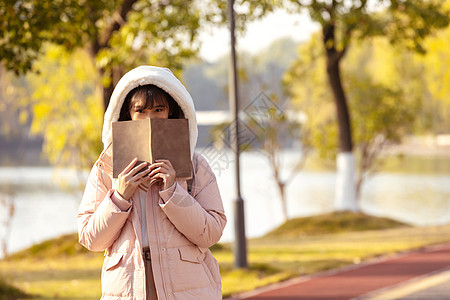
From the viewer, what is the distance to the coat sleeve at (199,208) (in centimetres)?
268

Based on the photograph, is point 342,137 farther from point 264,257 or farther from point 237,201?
point 237,201

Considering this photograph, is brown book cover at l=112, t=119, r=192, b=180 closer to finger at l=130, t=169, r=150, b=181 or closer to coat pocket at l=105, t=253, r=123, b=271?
finger at l=130, t=169, r=150, b=181

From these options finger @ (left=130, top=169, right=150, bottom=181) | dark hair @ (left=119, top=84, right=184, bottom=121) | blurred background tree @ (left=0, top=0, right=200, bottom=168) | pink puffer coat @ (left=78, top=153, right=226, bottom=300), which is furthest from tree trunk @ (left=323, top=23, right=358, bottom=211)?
finger @ (left=130, top=169, right=150, bottom=181)

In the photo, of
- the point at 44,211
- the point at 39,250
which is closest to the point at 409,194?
the point at 44,211

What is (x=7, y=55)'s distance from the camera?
753 cm

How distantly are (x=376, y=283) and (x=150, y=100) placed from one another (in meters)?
6.42

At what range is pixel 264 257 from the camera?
10945 millimetres

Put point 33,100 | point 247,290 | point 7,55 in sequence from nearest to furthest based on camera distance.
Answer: point 7,55 < point 247,290 < point 33,100

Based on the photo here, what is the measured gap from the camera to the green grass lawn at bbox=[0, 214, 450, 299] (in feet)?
29.0

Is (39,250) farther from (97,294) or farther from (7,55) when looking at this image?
(7,55)

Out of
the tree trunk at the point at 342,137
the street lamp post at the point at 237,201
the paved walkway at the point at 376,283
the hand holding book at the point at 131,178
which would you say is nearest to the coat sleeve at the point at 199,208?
the hand holding book at the point at 131,178

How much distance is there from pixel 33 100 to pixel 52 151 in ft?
5.15

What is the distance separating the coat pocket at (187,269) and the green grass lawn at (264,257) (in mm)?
5279

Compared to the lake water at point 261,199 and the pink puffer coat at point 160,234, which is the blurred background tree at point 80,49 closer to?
the lake water at point 261,199
